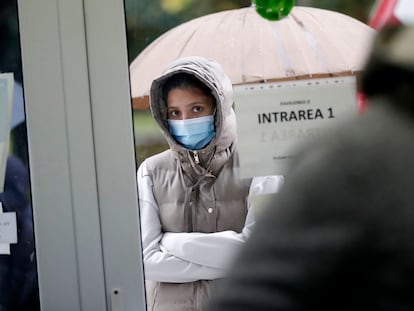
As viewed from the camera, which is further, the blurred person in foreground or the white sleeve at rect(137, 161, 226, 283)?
the white sleeve at rect(137, 161, 226, 283)

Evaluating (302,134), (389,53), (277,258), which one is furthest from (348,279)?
(302,134)

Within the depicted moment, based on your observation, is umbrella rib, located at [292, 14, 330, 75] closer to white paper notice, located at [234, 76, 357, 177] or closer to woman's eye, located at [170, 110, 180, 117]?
white paper notice, located at [234, 76, 357, 177]

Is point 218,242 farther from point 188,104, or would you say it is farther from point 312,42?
point 312,42

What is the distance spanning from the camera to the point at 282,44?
295 centimetres

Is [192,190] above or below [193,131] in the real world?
below

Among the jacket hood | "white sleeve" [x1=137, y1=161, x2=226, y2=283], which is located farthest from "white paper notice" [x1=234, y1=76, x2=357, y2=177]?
"white sleeve" [x1=137, y1=161, x2=226, y2=283]

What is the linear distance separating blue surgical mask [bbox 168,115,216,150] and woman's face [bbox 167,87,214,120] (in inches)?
0.7

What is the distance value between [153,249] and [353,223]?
6.25 feet

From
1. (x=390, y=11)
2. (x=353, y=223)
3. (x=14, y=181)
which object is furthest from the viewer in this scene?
(x=14, y=181)

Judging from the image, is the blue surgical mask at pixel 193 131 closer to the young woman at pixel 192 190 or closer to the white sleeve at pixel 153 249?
the young woman at pixel 192 190

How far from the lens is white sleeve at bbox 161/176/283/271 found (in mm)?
2932

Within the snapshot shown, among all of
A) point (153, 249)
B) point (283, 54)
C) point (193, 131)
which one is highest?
point (283, 54)

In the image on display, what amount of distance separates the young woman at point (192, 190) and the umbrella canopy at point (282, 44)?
0.06 meters

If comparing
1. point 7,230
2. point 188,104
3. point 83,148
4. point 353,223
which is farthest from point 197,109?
point 353,223
